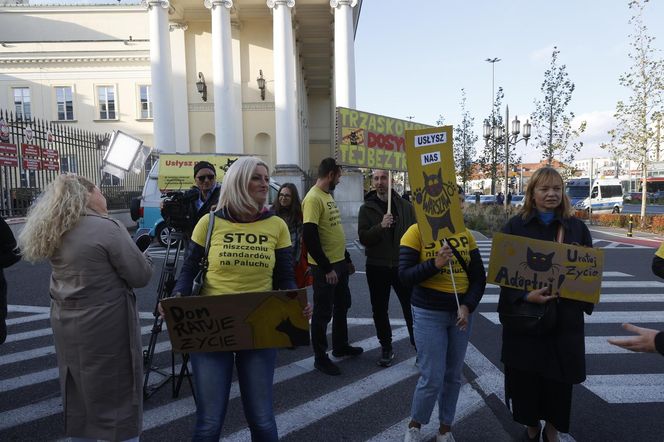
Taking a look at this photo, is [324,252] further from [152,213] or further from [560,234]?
[152,213]

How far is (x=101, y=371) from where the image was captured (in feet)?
8.40

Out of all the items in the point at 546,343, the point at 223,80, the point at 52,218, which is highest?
the point at 223,80

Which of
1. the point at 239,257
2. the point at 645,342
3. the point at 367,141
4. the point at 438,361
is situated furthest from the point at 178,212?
the point at 645,342

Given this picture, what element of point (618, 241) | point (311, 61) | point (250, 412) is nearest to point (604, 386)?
point (250, 412)

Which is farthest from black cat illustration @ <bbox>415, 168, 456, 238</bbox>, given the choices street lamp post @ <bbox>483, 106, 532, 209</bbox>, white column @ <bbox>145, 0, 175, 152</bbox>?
street lamp post @ <bbox>483, 106, 532, 209</bbox>

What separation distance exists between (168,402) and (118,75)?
3346 centimetres

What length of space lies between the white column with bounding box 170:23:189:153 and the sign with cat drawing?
2359cm

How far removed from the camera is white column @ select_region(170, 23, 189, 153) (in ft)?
81.3

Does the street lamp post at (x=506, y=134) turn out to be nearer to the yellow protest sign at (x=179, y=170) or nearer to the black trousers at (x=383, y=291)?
the yellow protest sign at (x=179, y=170)

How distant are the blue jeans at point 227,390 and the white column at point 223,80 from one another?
1949cm

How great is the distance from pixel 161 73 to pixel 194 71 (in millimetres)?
4379

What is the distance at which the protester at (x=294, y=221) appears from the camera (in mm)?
5238

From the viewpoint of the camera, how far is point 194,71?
25125mm

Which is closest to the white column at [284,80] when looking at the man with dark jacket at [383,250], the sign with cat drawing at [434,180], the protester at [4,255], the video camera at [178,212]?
the man with dark jacket at [383,250]
